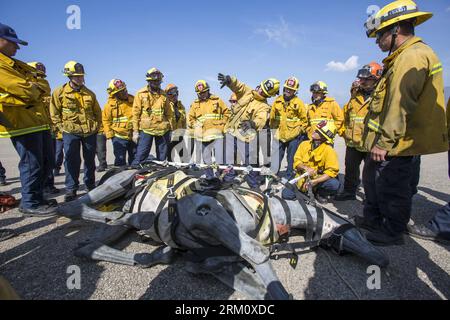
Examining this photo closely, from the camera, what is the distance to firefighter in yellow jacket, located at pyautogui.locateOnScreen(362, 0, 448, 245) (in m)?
2.46

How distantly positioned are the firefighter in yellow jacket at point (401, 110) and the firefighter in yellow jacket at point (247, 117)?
2753mm

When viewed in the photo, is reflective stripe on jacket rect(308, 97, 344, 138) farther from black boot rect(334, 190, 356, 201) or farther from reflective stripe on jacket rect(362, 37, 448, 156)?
reflective stripe on jacket rect(362, 37, 448, 156)

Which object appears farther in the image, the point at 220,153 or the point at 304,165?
the point at 220,153

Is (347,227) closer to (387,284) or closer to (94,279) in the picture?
(387,284)

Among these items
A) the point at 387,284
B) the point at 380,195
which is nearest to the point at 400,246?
the point at 380,195

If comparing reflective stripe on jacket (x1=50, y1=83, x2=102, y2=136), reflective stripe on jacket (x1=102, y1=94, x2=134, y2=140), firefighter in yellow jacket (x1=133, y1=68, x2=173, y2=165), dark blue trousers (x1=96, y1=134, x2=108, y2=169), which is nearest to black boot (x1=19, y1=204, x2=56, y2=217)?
reflective stripe on jacket (x1=50, y1=83, x2=102, y2=136)

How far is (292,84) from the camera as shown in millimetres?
6070

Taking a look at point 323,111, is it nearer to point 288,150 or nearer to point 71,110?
point 288,150

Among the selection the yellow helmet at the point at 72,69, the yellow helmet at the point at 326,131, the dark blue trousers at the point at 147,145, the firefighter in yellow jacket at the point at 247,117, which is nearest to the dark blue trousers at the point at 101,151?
the dark blue trousers at the point at 147,145

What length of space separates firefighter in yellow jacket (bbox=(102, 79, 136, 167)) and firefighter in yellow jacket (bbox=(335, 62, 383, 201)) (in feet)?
19.0

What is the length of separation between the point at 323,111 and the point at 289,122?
0.88 m

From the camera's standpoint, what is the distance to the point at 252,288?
2.00 metres

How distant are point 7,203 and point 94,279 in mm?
3143

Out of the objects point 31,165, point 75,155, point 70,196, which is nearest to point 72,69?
point 75,155
